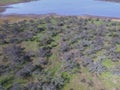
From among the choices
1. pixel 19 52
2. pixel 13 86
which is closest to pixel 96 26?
pixel 19 52

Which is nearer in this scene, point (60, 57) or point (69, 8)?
point (60, 57)

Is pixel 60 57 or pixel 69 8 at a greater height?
pixel 69 8

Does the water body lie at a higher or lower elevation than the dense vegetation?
higher

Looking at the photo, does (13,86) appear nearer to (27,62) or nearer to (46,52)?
(27,62)

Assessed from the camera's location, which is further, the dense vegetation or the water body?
the water body
